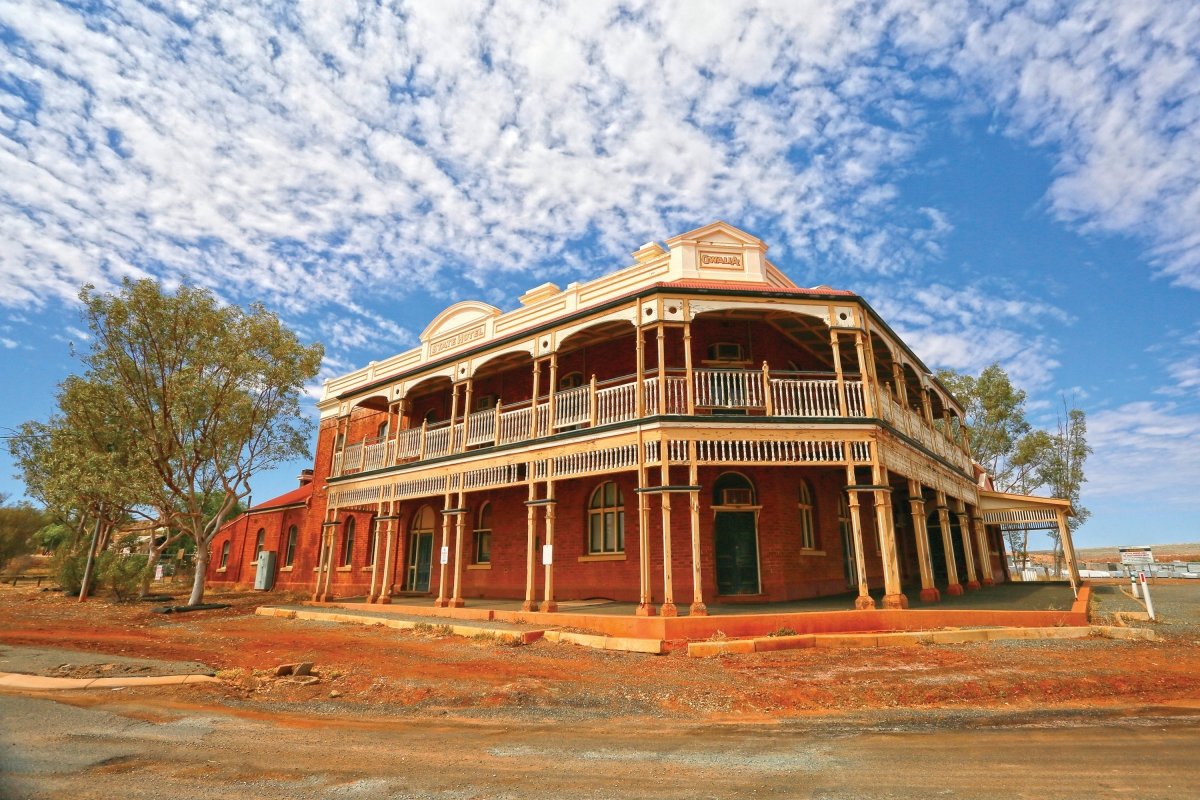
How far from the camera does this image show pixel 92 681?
8219 mm

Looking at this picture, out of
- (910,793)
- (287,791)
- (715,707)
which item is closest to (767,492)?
(715,707)

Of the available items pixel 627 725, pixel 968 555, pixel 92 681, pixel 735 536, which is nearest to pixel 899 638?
pixel 735 536

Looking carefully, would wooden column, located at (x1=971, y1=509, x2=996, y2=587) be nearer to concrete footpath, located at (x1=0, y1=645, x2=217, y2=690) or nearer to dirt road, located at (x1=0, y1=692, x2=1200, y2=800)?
dirt road, located at (x1=0, y1=692, x2=1200, y2=800)

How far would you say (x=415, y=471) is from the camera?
17422 millimetres

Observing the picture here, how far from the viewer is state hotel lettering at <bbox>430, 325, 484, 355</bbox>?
19.3 meters

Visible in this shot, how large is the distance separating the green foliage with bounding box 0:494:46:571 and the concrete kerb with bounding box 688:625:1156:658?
1802 inches

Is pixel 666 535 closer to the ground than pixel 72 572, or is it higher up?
higher up

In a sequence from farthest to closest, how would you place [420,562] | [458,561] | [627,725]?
[420,562] < [458,561] < [627,725]

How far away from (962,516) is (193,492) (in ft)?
76.0

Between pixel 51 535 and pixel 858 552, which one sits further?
pixel 51 535

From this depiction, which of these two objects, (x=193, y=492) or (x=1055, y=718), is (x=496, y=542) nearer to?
(x=193, y=492)

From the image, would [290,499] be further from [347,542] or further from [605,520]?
[605,520]

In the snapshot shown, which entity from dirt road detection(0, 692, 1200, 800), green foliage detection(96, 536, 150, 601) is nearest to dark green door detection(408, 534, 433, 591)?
green foliage detection(96, 536, 150, 601)

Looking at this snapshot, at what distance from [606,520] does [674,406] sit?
4.41m
